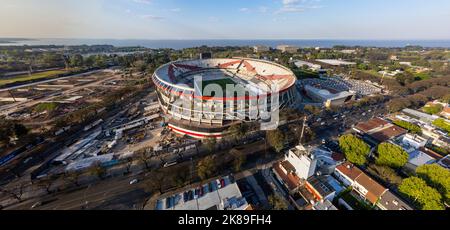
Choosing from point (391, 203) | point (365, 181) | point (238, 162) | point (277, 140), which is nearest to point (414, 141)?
point (365, 181)

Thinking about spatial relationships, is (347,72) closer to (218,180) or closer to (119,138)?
(218,180)

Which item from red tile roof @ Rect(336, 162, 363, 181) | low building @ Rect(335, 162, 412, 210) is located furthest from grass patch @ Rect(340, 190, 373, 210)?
red tile roof @ Rect(336, 162, 363, 181)

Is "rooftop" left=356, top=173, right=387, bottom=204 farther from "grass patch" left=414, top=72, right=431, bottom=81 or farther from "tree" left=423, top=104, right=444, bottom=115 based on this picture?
"grass patch" left=414, top=72, right=431, bottom=81

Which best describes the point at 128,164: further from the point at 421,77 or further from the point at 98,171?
the point at 421,77

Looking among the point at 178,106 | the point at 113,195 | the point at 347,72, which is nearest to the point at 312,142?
the point at 178,106
